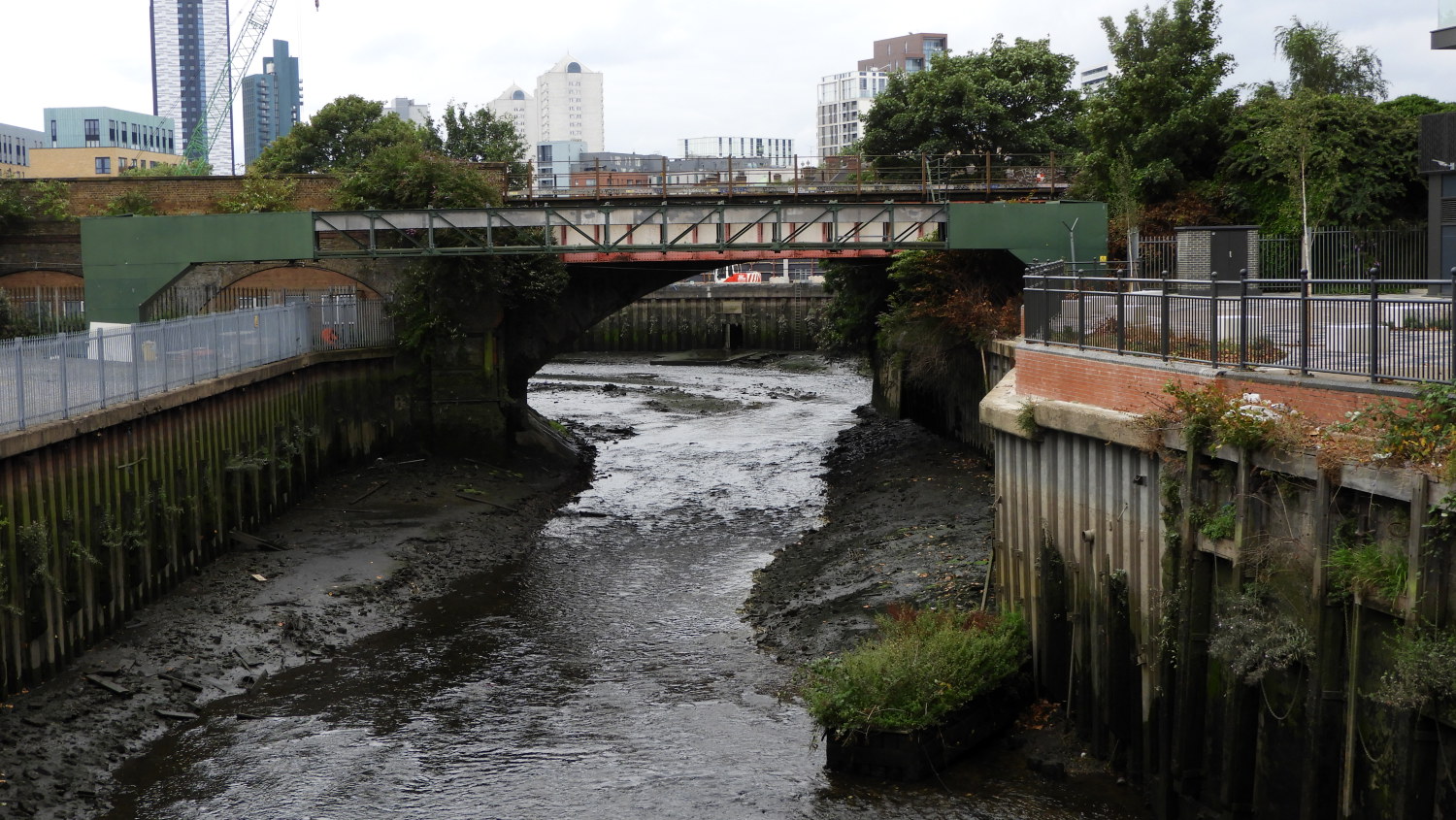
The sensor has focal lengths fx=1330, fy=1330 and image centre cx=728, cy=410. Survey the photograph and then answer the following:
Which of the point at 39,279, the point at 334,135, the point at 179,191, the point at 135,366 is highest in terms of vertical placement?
the point at 334,135

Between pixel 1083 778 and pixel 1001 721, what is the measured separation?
61.6 inches

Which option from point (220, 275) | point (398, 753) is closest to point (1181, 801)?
point (398, 753)

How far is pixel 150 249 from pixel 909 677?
991 inches

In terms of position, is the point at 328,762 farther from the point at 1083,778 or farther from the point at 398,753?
the point at 1083,778

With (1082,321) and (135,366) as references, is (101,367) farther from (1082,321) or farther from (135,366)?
(1082,321)

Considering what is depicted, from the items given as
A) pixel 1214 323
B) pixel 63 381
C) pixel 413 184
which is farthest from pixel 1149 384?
pixel 413 184

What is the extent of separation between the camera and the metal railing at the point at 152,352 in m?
19.1

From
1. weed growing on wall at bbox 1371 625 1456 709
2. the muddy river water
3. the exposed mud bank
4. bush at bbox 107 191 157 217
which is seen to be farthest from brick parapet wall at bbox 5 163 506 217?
weed growing on wall at bbox 1371 625 1456 709

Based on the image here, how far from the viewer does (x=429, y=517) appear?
30000mm

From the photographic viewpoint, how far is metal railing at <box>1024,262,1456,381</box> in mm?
12484

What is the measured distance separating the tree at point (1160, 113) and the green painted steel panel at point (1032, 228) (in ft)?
19.8

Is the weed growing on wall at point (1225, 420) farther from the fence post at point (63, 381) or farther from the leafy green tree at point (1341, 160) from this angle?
the leafy green tree at point (1341, 160)

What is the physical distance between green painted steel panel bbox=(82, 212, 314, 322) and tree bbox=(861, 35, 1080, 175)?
89.7 ft

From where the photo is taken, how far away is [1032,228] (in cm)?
3309
